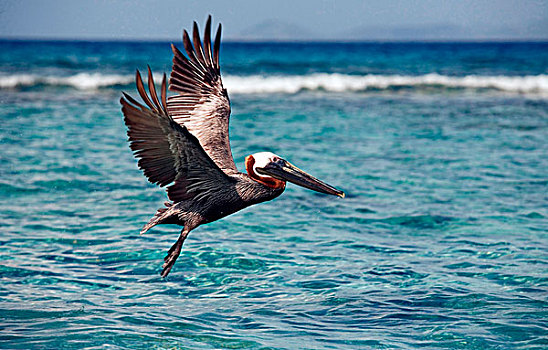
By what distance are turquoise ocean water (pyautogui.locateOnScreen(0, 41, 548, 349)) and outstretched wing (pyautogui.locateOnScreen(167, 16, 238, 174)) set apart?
5.08 feet

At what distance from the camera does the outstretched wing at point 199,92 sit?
16.6 ft

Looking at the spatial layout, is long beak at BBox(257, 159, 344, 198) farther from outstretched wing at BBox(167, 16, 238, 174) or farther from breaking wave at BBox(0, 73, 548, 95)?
breaking wave at BBox(0, 73, 548, 95)

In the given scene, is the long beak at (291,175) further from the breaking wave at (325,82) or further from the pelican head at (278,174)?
the breaking wave at (325,82)

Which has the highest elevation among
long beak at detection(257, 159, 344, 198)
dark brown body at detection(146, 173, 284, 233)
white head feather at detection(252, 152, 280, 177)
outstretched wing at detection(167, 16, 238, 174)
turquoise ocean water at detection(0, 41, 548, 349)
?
outstretched wing at detection(167, 16, 238, 174)

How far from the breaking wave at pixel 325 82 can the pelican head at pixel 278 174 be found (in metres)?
19.1

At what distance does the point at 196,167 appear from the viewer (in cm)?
442

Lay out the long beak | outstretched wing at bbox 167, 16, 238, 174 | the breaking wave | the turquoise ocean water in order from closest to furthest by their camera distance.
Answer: the long beak
outstretched wing at bbox 167, 16, 238, 174
the turquoise ocean water
the breaking wave

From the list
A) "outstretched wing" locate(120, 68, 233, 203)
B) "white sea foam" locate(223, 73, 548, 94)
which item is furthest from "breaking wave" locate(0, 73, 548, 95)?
"outstretched wing" locate(120, 68, 233, 203)

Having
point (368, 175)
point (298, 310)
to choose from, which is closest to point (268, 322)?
point (298, 310)

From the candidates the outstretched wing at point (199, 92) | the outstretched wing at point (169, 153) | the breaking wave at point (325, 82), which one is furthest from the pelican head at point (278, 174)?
the breaking wave at point (325, 82)

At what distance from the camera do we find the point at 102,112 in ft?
56.6

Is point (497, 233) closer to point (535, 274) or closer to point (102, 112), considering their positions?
point (535, 274)

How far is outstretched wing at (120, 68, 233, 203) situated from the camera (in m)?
4.11

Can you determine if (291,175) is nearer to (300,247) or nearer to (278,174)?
(278,174)
